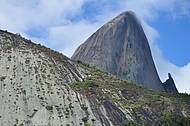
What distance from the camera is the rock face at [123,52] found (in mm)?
114188

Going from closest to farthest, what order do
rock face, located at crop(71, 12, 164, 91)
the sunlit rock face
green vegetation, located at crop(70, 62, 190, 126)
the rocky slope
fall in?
the sunlit rock face
the rocky slope
green vegetation, located at crop(70, 62, 190, 126)
rock face, located at crop(71, 12, 164, 91)

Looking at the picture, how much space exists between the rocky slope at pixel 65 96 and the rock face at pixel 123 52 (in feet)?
96.4

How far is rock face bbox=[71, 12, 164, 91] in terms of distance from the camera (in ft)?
375

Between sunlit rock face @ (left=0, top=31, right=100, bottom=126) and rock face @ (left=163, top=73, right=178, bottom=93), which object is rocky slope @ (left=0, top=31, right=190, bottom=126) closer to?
sunlit rock face @ (left=0, top=31, right=100, bottom=126)

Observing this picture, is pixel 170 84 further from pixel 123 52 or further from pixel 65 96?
pixel 65 96

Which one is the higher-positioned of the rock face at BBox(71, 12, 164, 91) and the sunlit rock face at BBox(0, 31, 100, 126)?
the rock face at BBox(71, 12, 164, 91)

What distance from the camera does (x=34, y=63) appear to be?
7519cm

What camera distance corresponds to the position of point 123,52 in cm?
11794

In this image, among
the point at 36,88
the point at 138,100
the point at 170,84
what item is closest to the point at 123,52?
the point at 170,84

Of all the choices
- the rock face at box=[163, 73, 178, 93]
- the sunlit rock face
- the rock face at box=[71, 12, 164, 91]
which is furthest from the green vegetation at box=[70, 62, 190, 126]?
Answer: the rock face at box=[163, 73, 178, 93]

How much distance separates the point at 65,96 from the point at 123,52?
51.4m

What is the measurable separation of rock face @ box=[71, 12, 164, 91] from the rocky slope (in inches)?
1157

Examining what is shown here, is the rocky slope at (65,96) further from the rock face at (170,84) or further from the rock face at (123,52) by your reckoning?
the rock face at (170,84)

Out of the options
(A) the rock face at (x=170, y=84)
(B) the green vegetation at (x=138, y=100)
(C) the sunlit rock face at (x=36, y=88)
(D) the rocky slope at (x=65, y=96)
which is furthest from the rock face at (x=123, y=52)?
(C) the sunlit rock face at (x=36, y=88)
